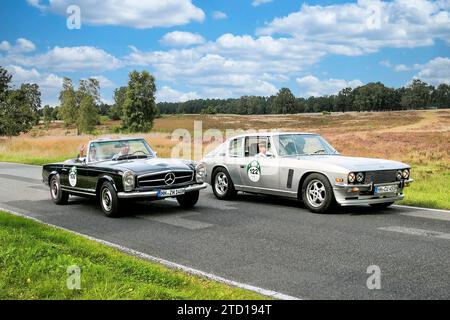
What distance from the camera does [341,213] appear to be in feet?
32.6

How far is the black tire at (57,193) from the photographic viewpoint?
39.1 ft

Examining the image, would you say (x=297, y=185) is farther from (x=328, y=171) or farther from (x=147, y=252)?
(x=147, y=252)

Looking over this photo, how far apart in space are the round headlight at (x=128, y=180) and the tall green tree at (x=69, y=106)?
88.5m

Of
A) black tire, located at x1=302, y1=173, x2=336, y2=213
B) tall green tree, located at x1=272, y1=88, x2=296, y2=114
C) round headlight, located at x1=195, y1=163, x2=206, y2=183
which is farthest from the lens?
tall green tree, located at x1=272, y1=88, x2=296, y2=114

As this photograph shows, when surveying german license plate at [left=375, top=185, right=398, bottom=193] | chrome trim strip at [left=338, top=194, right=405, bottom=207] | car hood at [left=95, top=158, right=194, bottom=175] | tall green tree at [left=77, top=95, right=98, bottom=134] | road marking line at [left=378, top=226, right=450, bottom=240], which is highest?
tall green tree at [left=77, top=95, right=98, bottom=134]

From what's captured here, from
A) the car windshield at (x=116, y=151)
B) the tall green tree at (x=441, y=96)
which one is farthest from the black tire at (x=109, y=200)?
the tall green tree at (x=441, y=96)

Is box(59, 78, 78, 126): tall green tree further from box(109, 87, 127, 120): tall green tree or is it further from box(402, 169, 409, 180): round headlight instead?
box(402, 169, 409, 180): round headlight

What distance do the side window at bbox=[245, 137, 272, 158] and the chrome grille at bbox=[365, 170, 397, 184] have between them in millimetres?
2362

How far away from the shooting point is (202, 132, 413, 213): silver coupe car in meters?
9.49

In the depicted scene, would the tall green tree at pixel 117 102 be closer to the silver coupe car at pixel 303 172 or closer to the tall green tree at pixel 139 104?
the tall green tree at pixel 139 104

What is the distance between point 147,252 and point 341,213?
439 cm

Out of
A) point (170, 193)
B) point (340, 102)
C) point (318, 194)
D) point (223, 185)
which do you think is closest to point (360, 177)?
point (318, 194)

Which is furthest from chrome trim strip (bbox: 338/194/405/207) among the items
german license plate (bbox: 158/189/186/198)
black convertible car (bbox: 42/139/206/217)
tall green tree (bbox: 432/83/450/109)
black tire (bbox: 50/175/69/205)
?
tall green tree (bbox: 432/83/450/109)

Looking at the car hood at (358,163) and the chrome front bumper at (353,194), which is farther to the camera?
the car hood at (358,163)
